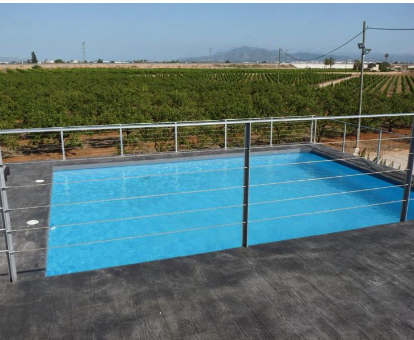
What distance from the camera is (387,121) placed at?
61.9ft

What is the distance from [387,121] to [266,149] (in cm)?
1133

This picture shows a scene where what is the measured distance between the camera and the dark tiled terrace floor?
8.32 feet

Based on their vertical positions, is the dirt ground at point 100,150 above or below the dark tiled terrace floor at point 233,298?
below

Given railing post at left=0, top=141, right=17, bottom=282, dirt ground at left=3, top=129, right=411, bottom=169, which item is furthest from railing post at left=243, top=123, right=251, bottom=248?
dirt ground at left=3, top=129, right=411, bottom=169

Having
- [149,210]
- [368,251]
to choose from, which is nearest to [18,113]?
[149,210]

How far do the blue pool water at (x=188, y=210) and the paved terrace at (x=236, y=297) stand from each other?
1514mm

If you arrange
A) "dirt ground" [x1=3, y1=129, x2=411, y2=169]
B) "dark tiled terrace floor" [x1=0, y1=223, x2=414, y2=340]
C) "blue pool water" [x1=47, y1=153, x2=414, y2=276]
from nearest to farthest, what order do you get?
1. "dark tiled terrace floor" [x1=0, y1=223, x2=414, y2=340]
2. "blue pool water" [x1=47, y1=153, x2=414, y2=276]
3. "dirt ground" [x1=3, y1=129, x2=411, y2=169]

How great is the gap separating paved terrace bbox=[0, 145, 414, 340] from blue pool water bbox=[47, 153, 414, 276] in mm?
1514

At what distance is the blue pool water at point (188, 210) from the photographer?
19.9 ft

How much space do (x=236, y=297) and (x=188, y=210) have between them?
3.72 meters

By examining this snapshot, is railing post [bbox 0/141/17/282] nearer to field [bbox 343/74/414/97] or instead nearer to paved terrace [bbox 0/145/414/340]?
paved terrace [bbox 0/145/414/340]

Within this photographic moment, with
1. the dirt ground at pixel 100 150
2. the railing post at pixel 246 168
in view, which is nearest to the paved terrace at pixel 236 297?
the railing post at pixel 246 168

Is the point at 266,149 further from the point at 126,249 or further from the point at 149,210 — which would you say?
the point at 126,249

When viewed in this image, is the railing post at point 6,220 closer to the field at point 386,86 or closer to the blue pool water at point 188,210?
the blue pool water at point 188,210
